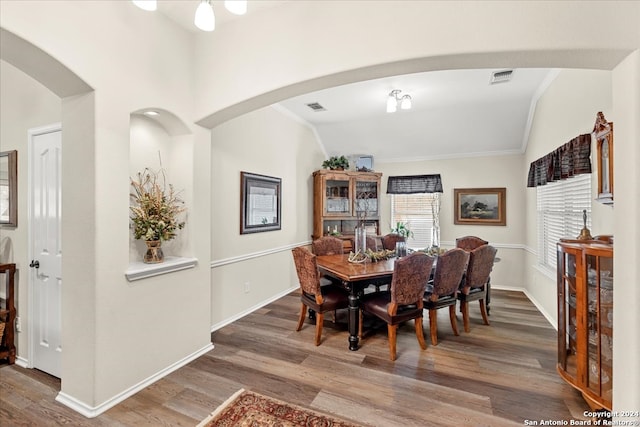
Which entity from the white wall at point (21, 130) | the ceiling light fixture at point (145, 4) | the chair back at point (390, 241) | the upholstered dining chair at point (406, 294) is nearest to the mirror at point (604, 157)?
the upholstered dining chair at point (406, 294)

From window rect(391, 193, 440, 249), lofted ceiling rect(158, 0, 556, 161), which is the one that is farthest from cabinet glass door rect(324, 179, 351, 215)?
window rect(391, 193, 440, 249)

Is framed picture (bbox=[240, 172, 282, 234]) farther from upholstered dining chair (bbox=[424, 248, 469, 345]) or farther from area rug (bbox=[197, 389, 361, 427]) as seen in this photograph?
upholstered dining chair (bbox=[424, 248, 469, 345])

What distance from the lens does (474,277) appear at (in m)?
3.33

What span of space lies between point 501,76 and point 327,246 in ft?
10.1

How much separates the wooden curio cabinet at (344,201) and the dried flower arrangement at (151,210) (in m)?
3.04

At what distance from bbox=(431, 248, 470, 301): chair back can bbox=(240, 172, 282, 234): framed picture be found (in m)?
2.38

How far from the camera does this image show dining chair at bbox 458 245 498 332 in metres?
3.30

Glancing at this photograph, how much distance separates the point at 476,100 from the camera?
14.0 feet

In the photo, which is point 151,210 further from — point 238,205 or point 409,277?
point 409,277

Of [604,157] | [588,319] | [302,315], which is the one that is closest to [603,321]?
[588,319]

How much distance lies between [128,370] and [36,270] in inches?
51.7

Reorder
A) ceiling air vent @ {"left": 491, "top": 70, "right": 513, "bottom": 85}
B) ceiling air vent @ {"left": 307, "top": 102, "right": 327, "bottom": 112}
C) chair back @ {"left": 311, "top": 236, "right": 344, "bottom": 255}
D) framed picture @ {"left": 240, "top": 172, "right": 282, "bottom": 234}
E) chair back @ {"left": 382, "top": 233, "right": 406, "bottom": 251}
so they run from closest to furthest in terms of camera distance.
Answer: ceiling air vent @ {"left": 491, "top": 70, "right": 513, "bottom": 85} < framed picture @ {"left": 240, "top": 172, "right": 282, "bottom": 234} < chair back @ {"left": 311, "top": 236, "right": 344, "bottom": 255} < ceiling air vent @ {"left": 307, "top": 102, "right": 327, "bottom": 112} < chair back @ {"left": 382, "top": 233, "right": 406, "bottom": 251}

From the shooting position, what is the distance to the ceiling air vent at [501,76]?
11.2ft

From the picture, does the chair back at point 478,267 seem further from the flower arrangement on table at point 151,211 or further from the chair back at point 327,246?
the flower arrangement on table at point 151,211
